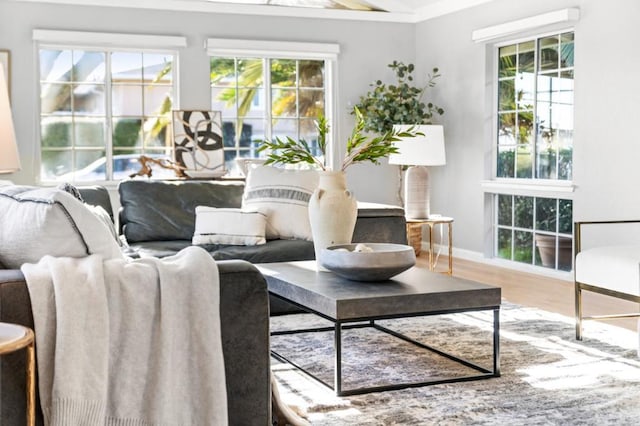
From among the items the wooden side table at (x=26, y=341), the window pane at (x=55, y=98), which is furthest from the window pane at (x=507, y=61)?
the wooden side table at (x=26, y=341)

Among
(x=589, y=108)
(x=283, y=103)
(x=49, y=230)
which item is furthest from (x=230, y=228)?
(x=283, y=103)

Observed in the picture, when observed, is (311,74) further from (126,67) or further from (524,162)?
(524,162)

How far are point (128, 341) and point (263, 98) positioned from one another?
6265mm

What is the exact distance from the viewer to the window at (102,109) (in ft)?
25.8

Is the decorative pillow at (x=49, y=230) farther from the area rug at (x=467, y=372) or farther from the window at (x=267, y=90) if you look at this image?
the window at (x=267, y=90)

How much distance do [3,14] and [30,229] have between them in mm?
5560

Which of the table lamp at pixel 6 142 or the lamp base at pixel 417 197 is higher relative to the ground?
the table lamp at pixel 6 142

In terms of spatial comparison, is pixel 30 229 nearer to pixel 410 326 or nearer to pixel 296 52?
pixel 410 326

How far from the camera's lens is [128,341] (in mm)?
2539

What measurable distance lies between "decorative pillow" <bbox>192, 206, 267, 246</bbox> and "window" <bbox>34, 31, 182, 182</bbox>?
9.11 ft

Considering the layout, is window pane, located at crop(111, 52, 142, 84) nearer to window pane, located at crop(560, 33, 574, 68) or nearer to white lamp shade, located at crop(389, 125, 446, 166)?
white lamp shade, located at crop(389, 125, 446, 166)

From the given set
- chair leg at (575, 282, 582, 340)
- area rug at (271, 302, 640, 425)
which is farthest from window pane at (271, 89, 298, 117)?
chair leg at (575, 282, 582, 340)

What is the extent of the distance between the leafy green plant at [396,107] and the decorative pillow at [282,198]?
2.46m

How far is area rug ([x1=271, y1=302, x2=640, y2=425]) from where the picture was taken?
332 cm
